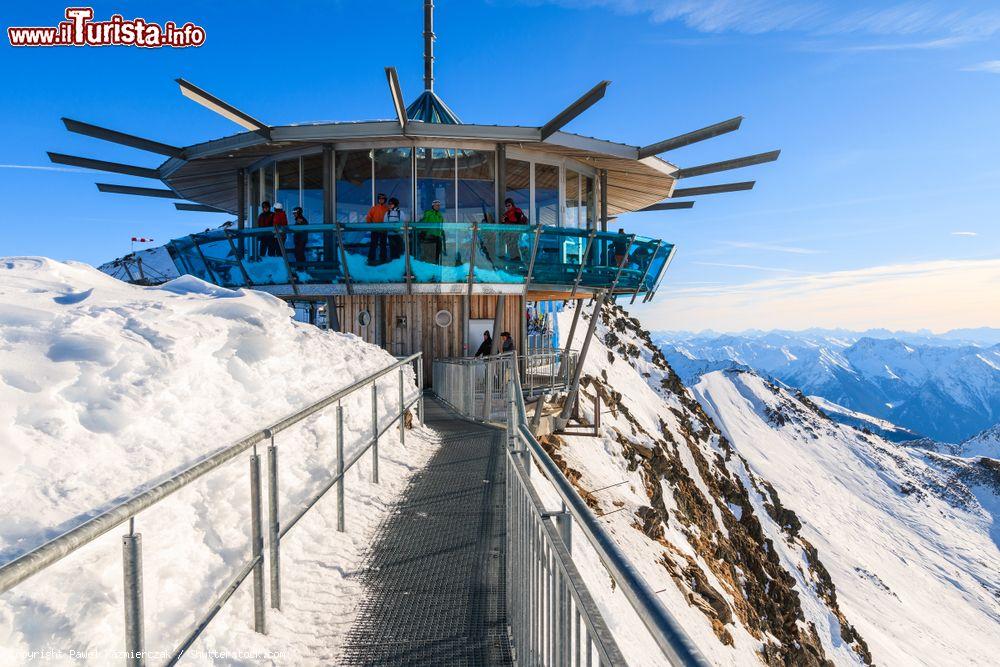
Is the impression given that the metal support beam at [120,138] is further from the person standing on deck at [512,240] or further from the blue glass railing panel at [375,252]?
the person standing on deck at [512,240]

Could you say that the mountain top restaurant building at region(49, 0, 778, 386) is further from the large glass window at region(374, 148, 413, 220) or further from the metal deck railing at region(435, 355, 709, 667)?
the metal deck railing at region(435, 355, 709, 667)

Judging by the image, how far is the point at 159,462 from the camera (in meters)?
4.69

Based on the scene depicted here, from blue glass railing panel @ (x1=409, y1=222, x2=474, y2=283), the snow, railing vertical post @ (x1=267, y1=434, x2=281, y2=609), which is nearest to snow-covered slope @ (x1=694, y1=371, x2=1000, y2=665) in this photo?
blue glass railing panel @ (x1=409, y1=222, x2=474, y2=283)

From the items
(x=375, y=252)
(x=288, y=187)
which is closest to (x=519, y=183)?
(x=375, y=252)

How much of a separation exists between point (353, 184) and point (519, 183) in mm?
5122

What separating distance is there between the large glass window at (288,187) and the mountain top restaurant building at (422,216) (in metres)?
0.04

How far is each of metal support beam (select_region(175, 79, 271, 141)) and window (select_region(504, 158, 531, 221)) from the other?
7.02 m

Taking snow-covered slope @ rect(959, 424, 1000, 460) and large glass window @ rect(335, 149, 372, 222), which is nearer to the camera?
large glass window @ rect(335, 149, 372, 222)

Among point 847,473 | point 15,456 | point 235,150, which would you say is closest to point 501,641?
point 15,456

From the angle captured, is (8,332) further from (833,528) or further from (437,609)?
(833,528)

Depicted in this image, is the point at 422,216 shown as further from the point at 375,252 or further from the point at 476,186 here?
the point at 375,252

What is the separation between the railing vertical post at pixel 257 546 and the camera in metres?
3.83

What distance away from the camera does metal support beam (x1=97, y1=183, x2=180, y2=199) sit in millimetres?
20531

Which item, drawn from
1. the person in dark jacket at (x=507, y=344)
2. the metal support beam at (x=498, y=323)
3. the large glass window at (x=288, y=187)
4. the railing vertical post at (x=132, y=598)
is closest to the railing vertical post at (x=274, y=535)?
the railing vertical post at (x=132, y=598)
